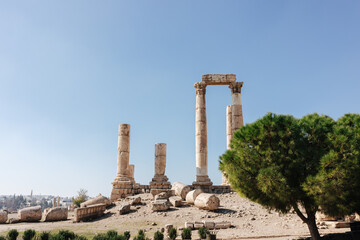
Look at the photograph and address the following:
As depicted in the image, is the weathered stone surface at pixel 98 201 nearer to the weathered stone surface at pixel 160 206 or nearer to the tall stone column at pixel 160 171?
the tall stone column at pixel 160 171

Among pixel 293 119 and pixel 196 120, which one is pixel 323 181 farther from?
pixel 196 120

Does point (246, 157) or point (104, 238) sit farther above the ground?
point (246, 157)

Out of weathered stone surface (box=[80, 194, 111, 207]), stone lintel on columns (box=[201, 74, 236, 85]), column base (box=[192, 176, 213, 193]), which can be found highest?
stone lintel on columns (box=[201, 74, 236, 85])

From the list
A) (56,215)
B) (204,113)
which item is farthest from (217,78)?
(56,215)

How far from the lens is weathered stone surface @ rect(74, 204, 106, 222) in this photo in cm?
1828

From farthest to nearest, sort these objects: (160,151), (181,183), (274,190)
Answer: (160,151), (181,183), (274,190)

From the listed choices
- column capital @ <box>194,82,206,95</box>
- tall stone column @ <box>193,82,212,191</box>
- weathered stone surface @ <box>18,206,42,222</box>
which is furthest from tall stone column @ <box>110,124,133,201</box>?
column capital @ <box>194,82,206,95</box>

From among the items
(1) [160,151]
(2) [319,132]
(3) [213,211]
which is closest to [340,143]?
(2) [319,132]

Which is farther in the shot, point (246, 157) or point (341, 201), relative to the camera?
point (246, 157)

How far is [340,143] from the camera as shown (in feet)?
31.1

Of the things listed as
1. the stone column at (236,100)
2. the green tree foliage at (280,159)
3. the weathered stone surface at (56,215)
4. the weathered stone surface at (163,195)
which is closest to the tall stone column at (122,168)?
the weathered stone surface at (163,195)

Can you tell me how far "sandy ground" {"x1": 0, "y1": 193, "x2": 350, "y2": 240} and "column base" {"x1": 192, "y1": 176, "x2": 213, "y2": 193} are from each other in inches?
137

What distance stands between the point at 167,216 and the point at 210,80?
13.6m

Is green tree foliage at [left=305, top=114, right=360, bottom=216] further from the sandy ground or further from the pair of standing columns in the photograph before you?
the pair of standing columns
